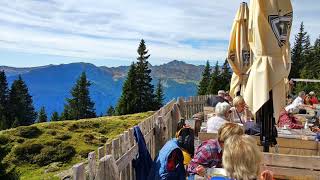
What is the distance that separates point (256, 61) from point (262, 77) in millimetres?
234

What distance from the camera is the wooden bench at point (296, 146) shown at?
6087mm

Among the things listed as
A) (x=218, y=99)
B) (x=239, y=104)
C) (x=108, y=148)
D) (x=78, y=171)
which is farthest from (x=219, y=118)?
(x=218, y=99)

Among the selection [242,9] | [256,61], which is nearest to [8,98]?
[242,9]

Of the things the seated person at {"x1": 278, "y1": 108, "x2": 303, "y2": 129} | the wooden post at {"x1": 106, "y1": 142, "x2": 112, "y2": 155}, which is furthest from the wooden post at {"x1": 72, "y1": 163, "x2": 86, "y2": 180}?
the seated person at {"x1": 278, "y1": 108, "x2": 303, "y2": 129}

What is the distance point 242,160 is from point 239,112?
15.3 ft

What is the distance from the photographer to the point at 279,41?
5.36 meters

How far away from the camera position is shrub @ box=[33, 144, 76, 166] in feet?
92.8

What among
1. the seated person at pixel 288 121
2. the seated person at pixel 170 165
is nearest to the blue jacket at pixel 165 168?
the seated person at pixel 170 165

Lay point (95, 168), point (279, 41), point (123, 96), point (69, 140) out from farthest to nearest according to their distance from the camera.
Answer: point (123, 96) → point (69, 140) → point (279, 41) → point (95, 168)

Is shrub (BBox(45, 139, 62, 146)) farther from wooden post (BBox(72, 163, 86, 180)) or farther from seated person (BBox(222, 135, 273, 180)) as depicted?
seated person (BBox(222, 135, 273, 180))

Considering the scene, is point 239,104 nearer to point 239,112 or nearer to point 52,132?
point 239,112

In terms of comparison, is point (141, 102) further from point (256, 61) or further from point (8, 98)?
point (256, 61)

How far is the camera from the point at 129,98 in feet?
207

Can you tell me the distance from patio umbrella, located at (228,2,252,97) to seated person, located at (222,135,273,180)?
6.63m
